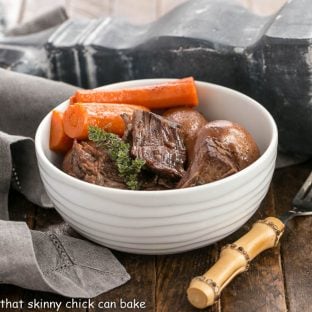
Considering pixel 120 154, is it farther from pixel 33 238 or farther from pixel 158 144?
pixel 33 238

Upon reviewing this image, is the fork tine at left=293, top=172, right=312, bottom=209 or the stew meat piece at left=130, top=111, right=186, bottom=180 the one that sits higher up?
the stew meat piece at left=130, top=111, right=186, bottom=180

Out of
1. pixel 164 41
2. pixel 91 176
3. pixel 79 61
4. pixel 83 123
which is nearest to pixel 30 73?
pixel 79 61

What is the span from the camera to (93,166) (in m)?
1.49

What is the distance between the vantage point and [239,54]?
1.84 metres

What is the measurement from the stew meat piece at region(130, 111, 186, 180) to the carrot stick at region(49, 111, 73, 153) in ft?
0.57

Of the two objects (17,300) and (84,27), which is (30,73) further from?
(17,300)

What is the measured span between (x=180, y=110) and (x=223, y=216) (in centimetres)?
37

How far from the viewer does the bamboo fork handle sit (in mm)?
1340

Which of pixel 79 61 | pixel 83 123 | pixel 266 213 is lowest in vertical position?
pixel 266 213

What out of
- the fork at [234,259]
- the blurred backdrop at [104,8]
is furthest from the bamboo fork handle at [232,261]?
the blurred backdrop at [104,8]

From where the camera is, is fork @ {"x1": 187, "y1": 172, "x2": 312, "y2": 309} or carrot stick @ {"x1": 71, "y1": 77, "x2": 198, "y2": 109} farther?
carrot stick @ {"x1": 71, "y1": 77, "x2": 198, "y2": 109}

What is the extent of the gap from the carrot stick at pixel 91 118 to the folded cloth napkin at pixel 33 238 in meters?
0.17

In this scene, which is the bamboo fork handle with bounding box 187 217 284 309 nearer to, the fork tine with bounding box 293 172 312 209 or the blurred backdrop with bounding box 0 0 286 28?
the fork tine with bounding box 293 172 312 209

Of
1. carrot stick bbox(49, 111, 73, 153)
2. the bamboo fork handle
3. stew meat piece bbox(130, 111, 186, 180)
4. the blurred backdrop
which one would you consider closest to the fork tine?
the bamboo fork handle
